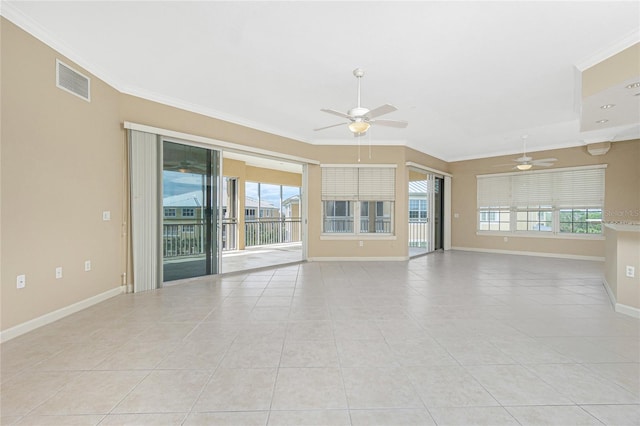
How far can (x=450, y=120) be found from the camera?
543 centimetres

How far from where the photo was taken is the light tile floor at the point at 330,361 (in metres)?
1.65

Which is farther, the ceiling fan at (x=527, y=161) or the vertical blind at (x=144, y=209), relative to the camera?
the ceiling fan at (x=527, y=161)

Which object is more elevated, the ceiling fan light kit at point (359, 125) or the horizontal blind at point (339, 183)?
the ceiling fan light kit at point (359, 125)

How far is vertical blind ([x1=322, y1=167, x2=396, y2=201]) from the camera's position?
22.4 ft

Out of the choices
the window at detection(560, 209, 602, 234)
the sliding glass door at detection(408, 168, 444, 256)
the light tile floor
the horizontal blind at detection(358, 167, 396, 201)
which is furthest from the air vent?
the window at detection(560, 209, 602, 234)

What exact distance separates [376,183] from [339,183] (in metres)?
0.90

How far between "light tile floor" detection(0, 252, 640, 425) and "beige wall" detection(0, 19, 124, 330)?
40cm

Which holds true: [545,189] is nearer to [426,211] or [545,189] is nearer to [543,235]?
[543,235]

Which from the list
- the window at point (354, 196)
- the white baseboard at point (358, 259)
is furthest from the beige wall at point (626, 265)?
the window at point (354, 196)

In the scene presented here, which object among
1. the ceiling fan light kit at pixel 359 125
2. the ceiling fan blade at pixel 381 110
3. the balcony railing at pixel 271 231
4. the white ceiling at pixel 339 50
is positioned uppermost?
the white ceiling at pixel 339 50

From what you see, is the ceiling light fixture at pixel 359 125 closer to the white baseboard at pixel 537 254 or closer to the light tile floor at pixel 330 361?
the light tile floor at pixel 330 361

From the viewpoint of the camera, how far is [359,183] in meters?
6.89

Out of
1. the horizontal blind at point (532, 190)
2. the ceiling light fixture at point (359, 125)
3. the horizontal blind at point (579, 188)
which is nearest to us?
the ceiling light fixture at point (359, 125)

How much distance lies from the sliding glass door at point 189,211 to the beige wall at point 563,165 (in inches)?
292
